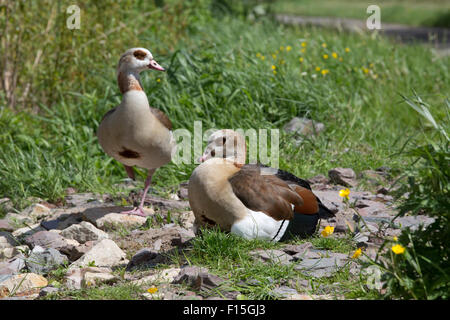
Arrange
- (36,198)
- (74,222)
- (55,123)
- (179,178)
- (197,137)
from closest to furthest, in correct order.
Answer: (74,222) → (36,198) → (179,178) → (197,137) → (55,123)

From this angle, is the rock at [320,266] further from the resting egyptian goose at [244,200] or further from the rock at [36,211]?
the rock at [36,211]

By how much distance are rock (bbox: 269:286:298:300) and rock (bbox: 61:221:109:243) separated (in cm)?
184

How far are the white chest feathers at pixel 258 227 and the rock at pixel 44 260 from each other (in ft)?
4.10

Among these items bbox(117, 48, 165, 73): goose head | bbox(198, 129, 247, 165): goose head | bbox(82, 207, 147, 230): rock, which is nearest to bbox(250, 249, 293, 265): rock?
bbox(198, 129, 247, 165): goose head

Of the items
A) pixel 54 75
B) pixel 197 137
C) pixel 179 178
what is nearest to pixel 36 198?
pixel 179 178

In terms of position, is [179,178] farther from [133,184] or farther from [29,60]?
[29,60]

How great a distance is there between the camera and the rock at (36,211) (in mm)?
5695

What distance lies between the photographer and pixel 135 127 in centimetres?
546

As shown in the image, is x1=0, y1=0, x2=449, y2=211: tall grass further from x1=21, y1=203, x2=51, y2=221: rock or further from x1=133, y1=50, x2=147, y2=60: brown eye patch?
x1=133, y1=50, x2=147, y2=60: brown eye patch

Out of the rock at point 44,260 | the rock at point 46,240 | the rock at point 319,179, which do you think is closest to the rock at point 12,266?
the rock at point 44,260

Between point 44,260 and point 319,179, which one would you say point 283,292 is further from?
point 319,179

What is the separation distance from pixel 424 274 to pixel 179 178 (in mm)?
3781

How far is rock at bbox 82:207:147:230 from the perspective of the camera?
17.3ft
